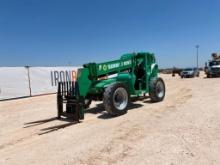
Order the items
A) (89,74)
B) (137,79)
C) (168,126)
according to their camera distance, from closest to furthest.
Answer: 1. (168,126)
2. (89,74)
3. (137,79)

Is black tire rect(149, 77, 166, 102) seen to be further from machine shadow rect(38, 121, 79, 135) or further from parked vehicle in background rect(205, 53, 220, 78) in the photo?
parked vehicle in background rect(205, 53, 220, 78)

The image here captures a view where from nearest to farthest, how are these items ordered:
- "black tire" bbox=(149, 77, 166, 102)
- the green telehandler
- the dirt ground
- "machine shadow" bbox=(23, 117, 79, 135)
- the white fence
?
the dirt ground < "machine shadow" bbox=(23, 117, 79, 135) < the green telehandler < "black tire" bbox=(149, 77, 166, 102) < the white fence

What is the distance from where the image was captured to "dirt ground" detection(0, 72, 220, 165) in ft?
15.6

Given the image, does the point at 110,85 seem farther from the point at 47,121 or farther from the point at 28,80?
the point at 28,80

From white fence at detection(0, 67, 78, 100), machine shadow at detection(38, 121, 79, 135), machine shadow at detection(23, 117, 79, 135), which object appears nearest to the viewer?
machine shadow at detection(38, 121, 79, 135)

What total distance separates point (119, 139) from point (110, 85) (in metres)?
3.00

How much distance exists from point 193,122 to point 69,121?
148 inches

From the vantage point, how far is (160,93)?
11562mm

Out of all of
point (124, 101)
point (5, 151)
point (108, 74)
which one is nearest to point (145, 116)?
point (124, 101)

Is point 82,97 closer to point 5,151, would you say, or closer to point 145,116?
point 145,116

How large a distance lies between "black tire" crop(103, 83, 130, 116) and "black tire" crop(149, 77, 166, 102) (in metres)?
2.12

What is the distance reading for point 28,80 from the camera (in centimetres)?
1736

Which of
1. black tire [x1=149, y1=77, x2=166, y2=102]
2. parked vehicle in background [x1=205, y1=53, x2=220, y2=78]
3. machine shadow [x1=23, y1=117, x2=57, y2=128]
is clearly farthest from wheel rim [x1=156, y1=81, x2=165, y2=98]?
parked vehicle in background [x1=205, y1=53, x2=220, y2=78]

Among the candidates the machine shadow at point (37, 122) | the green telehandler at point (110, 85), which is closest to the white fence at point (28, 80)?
the green telehandler at point (110, 85)
